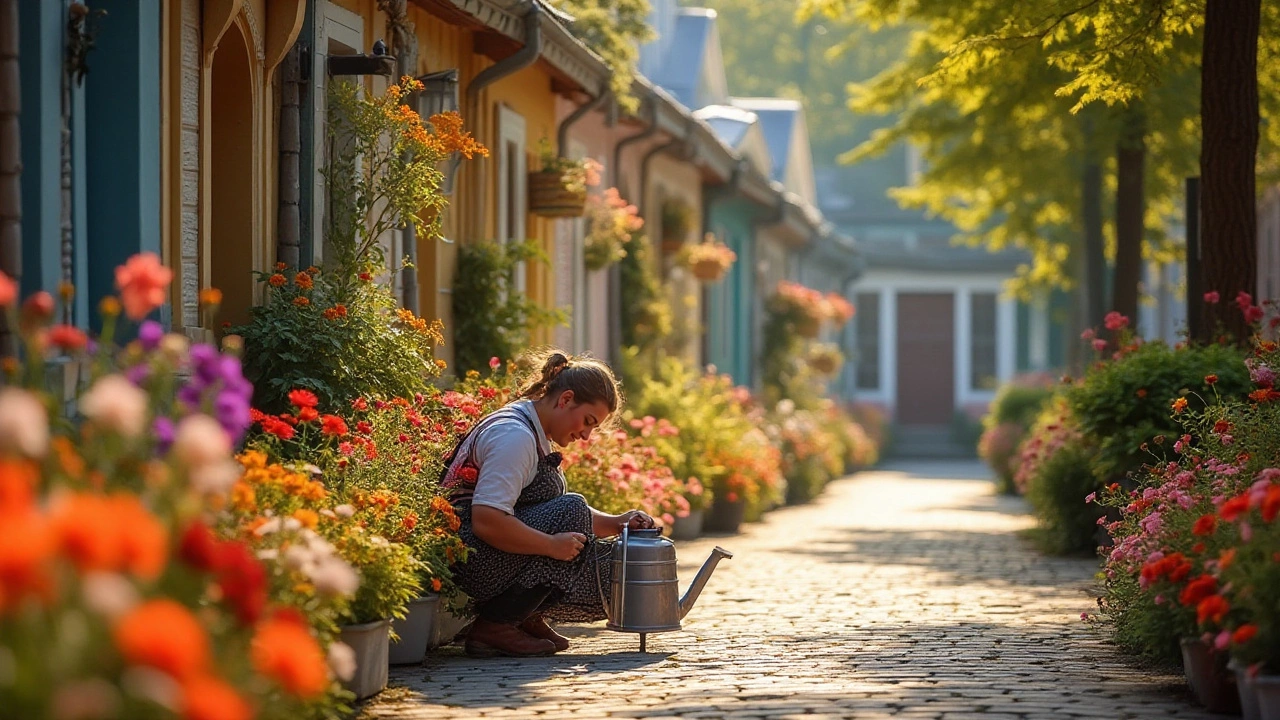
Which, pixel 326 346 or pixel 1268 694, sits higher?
pixel 326 346

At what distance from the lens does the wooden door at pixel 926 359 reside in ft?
147

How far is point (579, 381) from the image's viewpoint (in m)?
7.95

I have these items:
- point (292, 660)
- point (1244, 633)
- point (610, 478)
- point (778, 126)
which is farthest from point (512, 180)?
point (778, 126)

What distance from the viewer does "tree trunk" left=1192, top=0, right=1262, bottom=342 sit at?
11133 mm

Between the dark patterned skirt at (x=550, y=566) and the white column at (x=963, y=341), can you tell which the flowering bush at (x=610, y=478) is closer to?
the dark patterned skirt at (x=550, y=566)

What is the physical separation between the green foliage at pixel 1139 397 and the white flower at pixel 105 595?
942 centimetres

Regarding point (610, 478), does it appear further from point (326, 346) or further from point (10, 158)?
point (10, 158)

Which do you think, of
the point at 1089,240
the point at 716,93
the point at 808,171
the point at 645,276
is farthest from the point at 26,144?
the point at 808,171

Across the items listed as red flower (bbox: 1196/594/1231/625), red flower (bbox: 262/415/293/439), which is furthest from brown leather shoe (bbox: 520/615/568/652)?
red flower (bbox: 1196/594/1231/625)

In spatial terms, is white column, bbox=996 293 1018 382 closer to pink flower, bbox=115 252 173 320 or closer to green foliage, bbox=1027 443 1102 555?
green foliage, bbox=1027 443 1102 555

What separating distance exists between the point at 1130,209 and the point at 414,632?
37.0 ft

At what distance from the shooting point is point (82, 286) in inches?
281

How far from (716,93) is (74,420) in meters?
25.1

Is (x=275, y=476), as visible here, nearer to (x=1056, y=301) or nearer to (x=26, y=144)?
(x=26, y=144)
